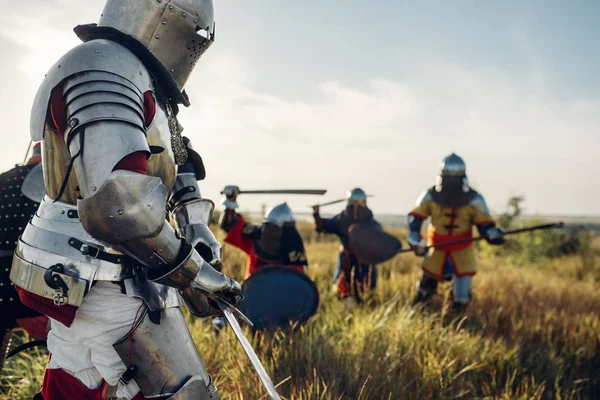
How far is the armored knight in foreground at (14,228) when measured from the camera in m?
2.46

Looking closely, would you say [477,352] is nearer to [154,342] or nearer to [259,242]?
[259,242]

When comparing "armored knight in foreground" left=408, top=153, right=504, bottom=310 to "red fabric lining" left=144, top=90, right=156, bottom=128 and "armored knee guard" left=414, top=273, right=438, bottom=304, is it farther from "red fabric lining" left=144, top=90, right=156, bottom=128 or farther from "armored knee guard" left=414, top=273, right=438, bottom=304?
"red fabric lining" left=144, top=90, right=156, bottom=128

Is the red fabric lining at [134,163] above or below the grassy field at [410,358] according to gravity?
above

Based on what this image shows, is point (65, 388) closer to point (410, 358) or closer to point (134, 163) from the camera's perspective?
point (134, 163)

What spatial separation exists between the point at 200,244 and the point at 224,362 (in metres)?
1.22

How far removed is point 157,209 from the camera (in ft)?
4.87

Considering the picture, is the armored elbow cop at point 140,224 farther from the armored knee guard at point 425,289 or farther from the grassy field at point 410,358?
the armored knee guard at point 425,289

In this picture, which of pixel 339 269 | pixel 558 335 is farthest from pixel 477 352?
pixel 339 269

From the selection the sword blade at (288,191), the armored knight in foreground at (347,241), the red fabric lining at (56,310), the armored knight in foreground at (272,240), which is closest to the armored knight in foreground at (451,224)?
the armored knight in foreground at (347,241)

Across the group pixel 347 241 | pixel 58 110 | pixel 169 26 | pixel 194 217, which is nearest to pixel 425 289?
pixel 347 241

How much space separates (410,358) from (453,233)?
251 cm

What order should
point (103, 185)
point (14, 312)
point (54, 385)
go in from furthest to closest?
point (14, 312) < point (54, 385) < point (103, 185)

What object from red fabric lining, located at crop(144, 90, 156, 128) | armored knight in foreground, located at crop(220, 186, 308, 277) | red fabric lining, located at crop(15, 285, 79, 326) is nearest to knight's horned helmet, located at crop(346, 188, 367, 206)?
armored knight in foreground, located at crop(220, 186, 308, 277)

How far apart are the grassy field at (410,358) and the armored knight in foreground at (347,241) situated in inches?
10.5
